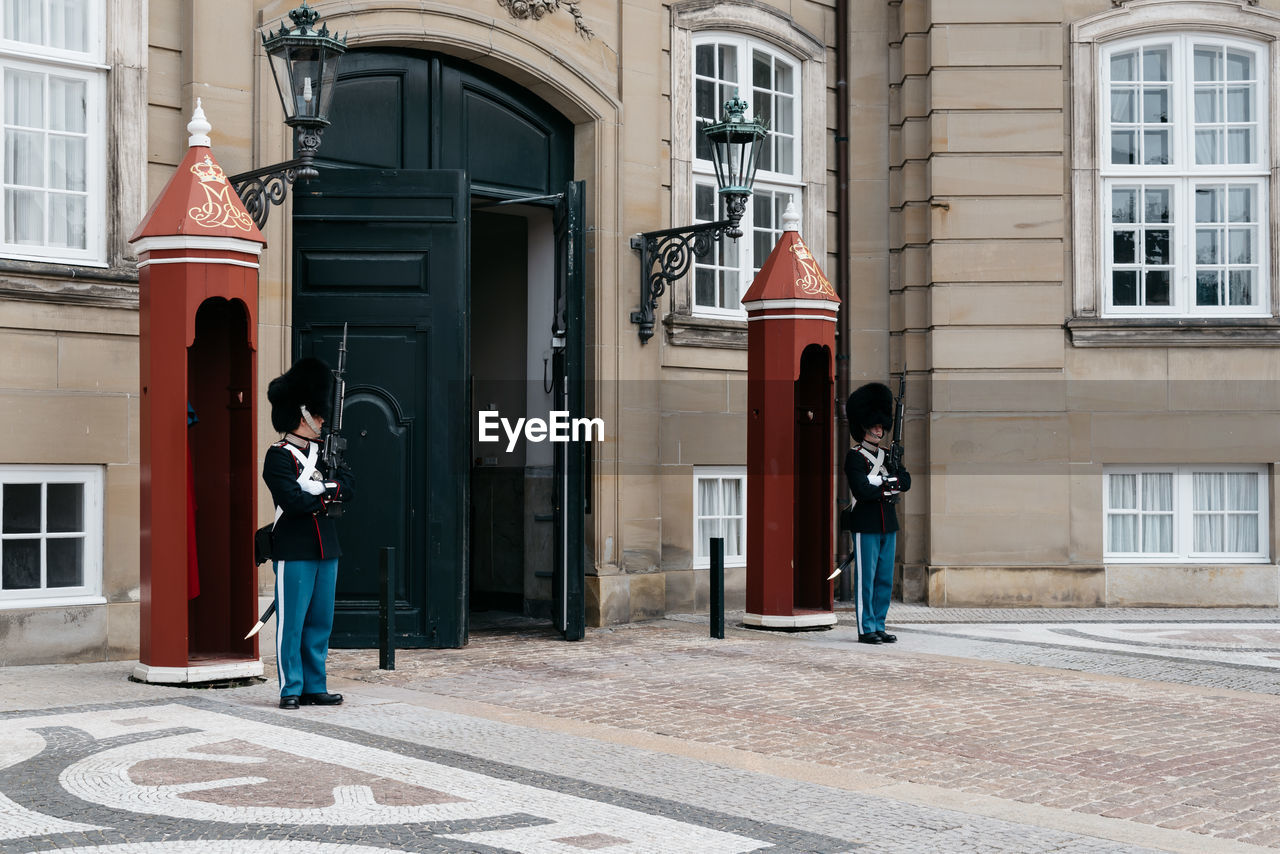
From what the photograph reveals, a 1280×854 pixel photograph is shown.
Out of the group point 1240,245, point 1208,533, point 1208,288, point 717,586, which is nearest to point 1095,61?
point 1240,245

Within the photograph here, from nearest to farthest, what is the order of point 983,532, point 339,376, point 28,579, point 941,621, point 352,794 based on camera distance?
point 352,794 < point 339,376 < point 28,579 < point 941,621 < point 983,532

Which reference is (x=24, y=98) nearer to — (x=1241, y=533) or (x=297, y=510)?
(x=297, y=510)

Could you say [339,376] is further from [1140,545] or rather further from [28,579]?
[1140,545]

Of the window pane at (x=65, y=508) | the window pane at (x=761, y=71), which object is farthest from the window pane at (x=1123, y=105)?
the window pane at (x=65, y=508)

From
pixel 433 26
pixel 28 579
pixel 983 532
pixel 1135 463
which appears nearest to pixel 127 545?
pixel 28 579

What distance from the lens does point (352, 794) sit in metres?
5.59

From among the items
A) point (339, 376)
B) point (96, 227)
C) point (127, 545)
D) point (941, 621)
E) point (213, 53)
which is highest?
point (213, 53)

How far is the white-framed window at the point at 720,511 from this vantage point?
1293cm

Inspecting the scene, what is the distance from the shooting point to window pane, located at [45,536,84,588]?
9.23 m

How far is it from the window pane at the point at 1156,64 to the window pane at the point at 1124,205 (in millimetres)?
1029

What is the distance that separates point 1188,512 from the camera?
1338 centimetres

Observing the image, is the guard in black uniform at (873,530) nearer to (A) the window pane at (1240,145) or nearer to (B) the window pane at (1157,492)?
(B) the window pane at (1157,492)

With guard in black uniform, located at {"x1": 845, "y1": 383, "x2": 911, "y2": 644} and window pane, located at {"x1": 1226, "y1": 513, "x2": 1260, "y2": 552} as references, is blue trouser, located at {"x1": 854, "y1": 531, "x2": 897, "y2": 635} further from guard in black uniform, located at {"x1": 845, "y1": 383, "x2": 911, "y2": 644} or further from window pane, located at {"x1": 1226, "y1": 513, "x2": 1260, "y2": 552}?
window pane, located at {"x1": 1226, "y1": 513, "x2": 1260, "y2": 552}

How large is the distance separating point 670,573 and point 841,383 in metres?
2.56
